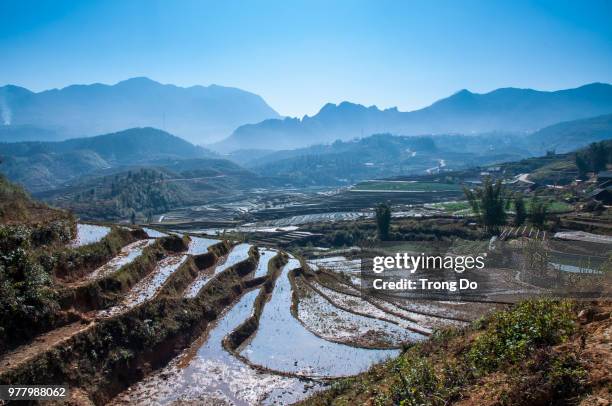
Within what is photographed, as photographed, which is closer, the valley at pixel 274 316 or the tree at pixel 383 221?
the valley at pixel 274 316

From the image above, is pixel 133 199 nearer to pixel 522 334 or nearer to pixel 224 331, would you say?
pixel 224 331

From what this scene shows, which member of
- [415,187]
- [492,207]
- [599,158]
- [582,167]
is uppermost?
[599,158]

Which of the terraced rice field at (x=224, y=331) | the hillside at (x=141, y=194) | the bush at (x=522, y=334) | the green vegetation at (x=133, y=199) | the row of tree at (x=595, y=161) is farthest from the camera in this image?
the hillside at (x=141, y=194)

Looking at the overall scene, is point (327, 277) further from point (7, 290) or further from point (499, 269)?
point (7, 290)

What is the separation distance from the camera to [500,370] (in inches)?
332

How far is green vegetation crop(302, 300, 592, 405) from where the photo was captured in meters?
7.04

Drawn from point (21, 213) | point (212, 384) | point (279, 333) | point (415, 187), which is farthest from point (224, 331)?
point (415, 187)

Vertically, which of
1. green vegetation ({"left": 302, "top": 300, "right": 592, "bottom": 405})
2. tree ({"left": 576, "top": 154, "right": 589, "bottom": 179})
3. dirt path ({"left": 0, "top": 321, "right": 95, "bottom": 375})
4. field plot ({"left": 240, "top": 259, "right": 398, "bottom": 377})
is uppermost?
tree ({"left": 576, "top": 154, "right": 589, "bottom": 179})

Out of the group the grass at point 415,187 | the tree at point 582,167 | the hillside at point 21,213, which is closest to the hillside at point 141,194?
the hillside at point 21,213

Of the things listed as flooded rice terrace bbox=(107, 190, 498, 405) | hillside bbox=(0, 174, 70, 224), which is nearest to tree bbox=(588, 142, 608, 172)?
flooded rice terrace bbox=(107, 190, 498, 405)

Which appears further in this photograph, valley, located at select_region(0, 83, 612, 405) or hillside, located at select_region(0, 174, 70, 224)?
hillside, located at select_region(0, 174, 70, 224)

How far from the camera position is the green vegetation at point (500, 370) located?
7035mm

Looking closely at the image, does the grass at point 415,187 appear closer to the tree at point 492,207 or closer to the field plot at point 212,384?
the tree at point 492,207

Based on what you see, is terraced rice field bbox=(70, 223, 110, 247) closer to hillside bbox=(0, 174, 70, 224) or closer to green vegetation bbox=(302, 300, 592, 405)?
hillside bbox=(0, 174, 70, 224)
